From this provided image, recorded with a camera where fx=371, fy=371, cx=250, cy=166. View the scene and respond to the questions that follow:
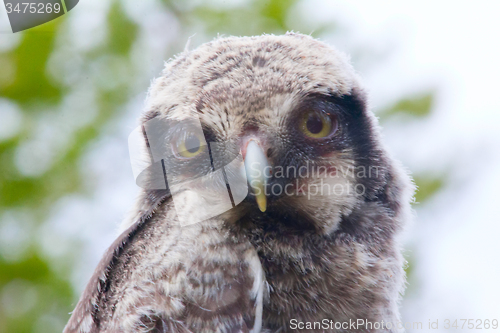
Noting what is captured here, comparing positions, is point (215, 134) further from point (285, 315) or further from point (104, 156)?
point (104, 156)

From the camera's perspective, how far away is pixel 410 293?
166 centimetres

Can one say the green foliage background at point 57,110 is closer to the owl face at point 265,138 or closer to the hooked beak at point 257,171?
the owl face at point 265,138

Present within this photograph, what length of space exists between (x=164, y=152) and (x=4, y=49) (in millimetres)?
1459

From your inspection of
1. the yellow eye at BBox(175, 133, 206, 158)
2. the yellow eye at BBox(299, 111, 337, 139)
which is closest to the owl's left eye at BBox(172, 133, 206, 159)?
the yellow eye at BBox(175, 133, 206, 158)

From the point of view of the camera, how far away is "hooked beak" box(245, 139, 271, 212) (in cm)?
94

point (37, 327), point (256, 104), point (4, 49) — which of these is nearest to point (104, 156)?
point (4, 49)

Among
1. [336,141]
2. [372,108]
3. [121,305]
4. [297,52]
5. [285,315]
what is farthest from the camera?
[372,108]

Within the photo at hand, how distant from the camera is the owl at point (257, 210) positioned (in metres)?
0.91

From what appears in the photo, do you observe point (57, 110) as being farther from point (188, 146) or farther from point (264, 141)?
point (264, 141)

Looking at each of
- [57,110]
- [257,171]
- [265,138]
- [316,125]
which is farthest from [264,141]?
[57,110]

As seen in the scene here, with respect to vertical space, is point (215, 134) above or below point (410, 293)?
above

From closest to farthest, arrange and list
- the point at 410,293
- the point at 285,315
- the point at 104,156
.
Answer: the point at 285,315
the point at 410,293
the point at 104,156

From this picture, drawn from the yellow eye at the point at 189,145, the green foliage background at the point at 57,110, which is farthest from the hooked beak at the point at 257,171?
the green foliage background at the point at 57,110

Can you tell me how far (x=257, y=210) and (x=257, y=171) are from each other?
17 centimetres
